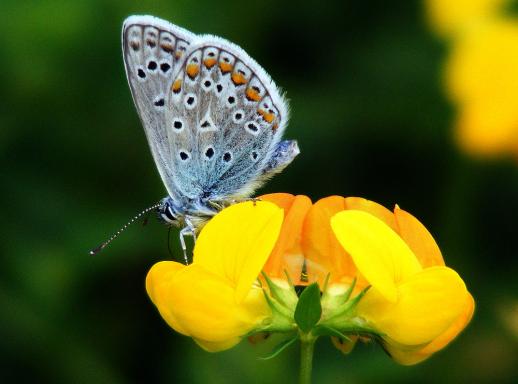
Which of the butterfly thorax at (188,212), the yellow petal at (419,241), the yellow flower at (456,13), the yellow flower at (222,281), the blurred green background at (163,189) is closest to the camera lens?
the yellow flower at (222,281)

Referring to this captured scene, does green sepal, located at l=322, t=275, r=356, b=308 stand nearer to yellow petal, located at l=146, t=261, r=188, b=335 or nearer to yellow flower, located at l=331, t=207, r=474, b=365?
yellow flower, located at l=331, t=207, r=474, b=365

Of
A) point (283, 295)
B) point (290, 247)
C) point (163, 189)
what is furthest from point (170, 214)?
point (163, 189)

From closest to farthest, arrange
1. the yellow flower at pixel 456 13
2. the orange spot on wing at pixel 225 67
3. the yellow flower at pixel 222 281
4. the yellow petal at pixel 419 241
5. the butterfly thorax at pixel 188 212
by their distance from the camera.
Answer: the yellow flower at pixel 222 281 < the yellow petal at pixel 419 241 < the butterfly thorax at pixel 188 212 < the orange spot on wing at pixel 225 67 < the yellow flower at pixel 456 13

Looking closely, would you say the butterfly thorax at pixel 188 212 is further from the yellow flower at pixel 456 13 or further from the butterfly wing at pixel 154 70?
the yellow flower at pixel 456 13

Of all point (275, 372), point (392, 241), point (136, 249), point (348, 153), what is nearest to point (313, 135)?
point (348, 153)

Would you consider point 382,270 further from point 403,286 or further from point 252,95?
point 252,95

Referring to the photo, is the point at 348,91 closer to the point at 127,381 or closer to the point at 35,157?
the point at 35,157

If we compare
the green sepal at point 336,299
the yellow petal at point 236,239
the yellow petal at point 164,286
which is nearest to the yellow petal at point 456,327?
the green sepal at point 336,299
